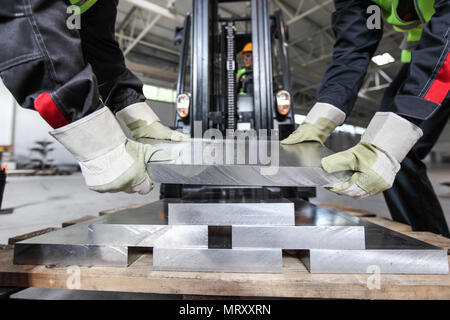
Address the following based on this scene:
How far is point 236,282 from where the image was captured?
2.22 ft

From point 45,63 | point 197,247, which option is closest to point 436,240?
point 197,247

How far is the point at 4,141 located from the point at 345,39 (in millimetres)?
11388

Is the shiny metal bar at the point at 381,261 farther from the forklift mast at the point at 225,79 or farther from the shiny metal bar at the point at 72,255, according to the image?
the forklift mast at the point at 225,79

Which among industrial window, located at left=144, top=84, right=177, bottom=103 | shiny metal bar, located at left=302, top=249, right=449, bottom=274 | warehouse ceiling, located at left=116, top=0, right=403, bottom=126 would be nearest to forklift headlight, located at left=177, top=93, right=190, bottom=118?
shiny metal bar, located at left=302, top=249, right=449, bottom=274

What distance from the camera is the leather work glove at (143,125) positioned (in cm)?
138

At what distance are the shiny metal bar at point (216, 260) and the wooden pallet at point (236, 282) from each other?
0.02m

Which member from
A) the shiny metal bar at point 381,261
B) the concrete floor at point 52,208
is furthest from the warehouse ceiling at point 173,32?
the shiny metal bar at point 381,261

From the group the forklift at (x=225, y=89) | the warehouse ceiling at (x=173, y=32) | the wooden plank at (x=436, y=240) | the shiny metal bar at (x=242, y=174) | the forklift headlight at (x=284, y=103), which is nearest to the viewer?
the shiny metal bar at (x=242, y=174)

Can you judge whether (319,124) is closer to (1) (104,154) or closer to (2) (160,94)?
(1) (104,154)

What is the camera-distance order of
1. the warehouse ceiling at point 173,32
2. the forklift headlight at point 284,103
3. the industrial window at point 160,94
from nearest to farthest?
the forklift headlight at point 284,103 < the warehouse ceiling at point 173,32 < the industrial window at point 160,94

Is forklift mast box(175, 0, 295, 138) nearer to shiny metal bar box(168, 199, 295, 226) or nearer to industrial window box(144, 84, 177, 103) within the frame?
shiny metal bar box(168, 199, 295, 226)

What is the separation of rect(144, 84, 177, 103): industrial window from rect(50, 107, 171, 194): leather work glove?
34.4 ft

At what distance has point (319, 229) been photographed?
2.47 ft
